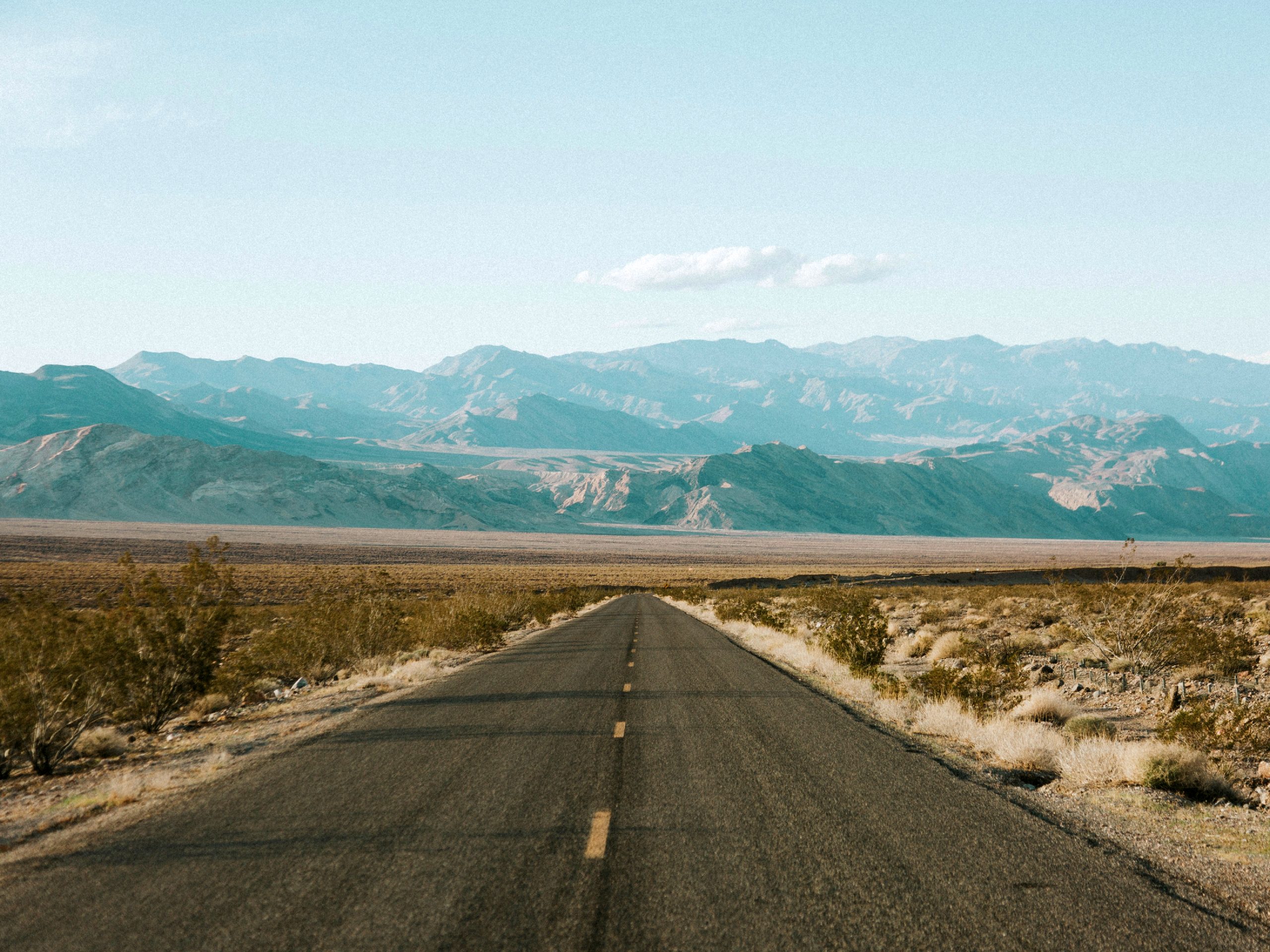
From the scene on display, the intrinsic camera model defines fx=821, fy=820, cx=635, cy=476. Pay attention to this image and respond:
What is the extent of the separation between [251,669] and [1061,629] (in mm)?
20888

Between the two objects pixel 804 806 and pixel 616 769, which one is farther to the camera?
pixel 616 769

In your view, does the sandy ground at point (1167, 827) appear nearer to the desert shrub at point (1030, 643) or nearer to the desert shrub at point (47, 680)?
the desert shrub at point (1030, 643)

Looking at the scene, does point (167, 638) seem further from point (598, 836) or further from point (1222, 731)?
point (1222, 731)

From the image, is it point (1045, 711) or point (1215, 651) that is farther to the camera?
point (1215, 651)

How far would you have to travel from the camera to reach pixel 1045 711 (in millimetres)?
13055

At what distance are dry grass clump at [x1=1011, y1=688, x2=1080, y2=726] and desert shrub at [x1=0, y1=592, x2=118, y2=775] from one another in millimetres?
Answer: 13981

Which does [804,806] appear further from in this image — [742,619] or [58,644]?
[742,619]

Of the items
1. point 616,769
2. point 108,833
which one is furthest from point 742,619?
point 108,833

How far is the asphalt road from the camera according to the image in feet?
16.6

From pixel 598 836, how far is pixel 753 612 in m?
29.6

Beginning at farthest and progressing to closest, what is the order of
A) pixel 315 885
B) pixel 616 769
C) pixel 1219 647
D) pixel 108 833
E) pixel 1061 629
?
pixel 1061 629 < pixel 1219 647 < pixel 616 769 < pixel 108 833 < pixel 315 885

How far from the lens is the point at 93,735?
1287cm

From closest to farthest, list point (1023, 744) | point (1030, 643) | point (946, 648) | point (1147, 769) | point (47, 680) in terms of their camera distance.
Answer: point (1147, 769) → point (1023, 744) → point (47, 680) → point (946, 648) → point (1030, 643)

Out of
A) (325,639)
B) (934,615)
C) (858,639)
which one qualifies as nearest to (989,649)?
(858,639)
